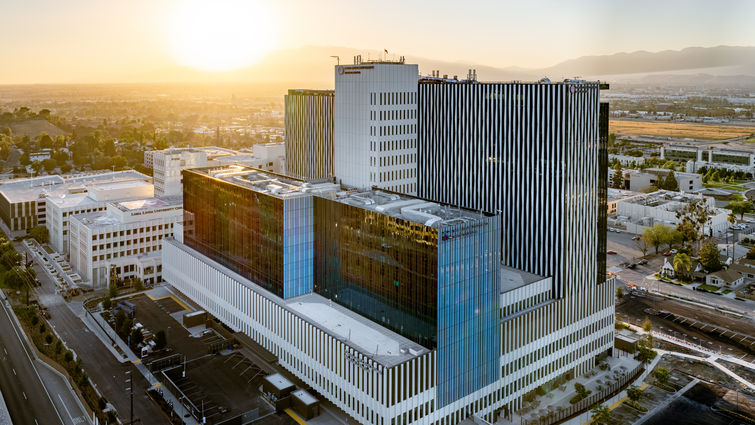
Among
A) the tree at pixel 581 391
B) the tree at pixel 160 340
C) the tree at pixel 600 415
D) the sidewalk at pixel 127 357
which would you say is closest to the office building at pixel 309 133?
the tree at pixel 160 340

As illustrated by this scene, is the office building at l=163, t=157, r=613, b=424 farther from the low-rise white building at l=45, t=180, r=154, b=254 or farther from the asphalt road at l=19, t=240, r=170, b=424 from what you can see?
the low-rise white building at l=45, t=180, r=154, b=254

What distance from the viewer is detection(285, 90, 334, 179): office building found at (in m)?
115

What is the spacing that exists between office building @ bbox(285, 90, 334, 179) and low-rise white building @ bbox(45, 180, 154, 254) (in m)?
43.4

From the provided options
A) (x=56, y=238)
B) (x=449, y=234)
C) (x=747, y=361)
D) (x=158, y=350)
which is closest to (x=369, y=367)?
(x=449, y=234)

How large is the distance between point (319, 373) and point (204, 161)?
3764 inches

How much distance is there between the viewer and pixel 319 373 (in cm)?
7150

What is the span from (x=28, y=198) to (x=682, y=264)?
154 m

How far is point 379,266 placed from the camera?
71438 millimetres

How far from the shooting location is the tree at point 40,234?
453 feet

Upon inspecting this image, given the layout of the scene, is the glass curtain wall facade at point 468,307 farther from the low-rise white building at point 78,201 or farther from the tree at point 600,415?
the low-rise white building at point 78,201

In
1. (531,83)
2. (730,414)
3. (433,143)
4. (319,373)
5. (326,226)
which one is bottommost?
(730,414)

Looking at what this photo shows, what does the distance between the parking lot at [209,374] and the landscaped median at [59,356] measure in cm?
817

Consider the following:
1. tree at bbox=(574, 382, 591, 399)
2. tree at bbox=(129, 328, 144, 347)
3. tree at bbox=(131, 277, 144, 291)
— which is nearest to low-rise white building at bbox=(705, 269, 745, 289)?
tree at bbox=(574, 382, 591, 399)

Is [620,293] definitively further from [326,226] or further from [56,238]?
[56,238]
